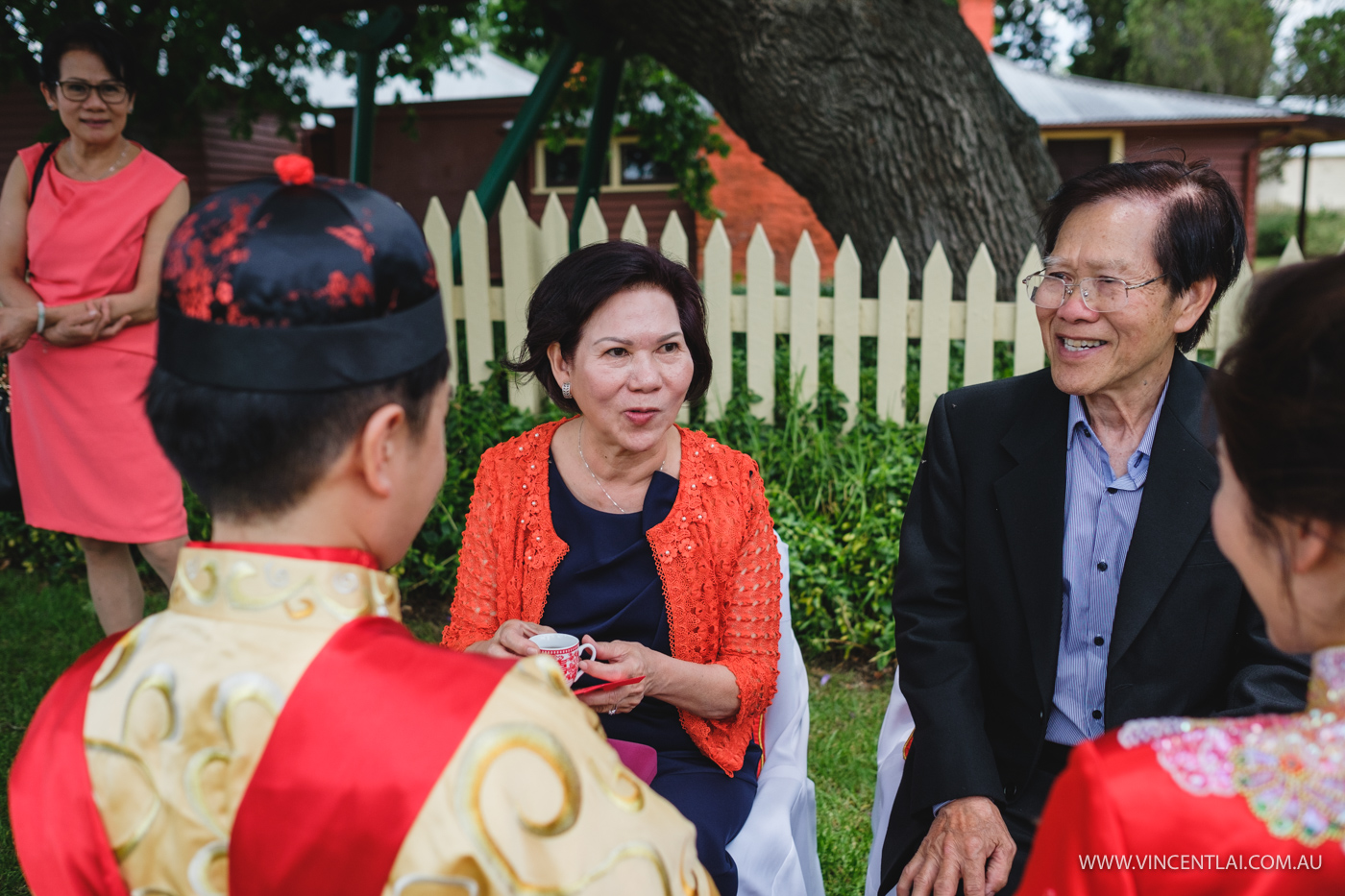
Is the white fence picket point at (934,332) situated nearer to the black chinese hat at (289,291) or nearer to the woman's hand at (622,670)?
the woman's hand at (622,670)

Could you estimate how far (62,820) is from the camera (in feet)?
3.50

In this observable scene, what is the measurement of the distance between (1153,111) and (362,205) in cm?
2120

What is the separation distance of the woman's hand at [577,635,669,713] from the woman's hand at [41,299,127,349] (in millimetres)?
2516

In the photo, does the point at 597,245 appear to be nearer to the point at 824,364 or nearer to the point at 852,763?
the point at 852,763

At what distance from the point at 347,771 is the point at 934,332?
4.42 m

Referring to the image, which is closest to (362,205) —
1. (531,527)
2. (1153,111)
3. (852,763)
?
(531,527)

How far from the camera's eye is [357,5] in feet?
21.3

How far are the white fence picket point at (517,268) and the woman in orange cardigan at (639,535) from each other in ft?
9.91

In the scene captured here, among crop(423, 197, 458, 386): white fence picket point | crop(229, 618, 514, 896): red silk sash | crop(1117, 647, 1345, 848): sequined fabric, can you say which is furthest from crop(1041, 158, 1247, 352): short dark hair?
crop(423, 197, 458, 386): white fence picket point

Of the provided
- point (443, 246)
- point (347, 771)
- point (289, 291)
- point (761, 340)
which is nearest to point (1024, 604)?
point (347, 771)

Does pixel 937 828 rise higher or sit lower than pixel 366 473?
lower

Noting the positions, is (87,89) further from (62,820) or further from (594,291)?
(62,820)

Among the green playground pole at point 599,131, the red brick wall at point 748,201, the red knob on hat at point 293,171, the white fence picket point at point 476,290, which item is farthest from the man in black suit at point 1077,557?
the red brick wall at point 748,201

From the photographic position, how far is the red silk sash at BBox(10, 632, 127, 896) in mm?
1062
